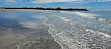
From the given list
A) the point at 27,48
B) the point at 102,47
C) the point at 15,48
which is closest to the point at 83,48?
the point at 102,47

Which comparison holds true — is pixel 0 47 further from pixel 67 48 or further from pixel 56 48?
pixel 67 48

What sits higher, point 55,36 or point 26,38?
point 26,38

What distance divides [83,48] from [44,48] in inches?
86.8

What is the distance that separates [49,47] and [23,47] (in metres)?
1.50

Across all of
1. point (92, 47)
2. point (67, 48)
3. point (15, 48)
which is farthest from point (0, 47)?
point (92, 47)

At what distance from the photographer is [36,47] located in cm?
774

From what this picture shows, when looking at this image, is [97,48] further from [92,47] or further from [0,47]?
[0,47]

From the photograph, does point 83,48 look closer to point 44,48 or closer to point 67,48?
point 67,48

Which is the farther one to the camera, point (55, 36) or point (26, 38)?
point (55, 36)

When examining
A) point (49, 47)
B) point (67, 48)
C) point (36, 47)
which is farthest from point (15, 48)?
point (67, 48)

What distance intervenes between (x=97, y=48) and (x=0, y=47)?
5.53m

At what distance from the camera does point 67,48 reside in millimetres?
7656

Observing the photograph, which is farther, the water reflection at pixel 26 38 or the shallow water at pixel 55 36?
the shallow water at pixel 55 36

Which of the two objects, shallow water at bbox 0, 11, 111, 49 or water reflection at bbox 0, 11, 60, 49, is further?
shallow water at bbox 0, 11, 111, 49
